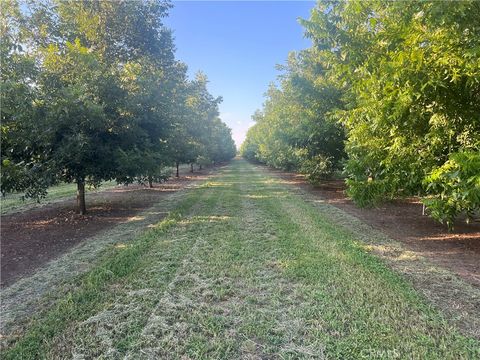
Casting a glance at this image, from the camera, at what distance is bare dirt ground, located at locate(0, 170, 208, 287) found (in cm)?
557

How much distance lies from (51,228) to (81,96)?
343 centimetres

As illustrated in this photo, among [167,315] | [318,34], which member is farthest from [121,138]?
[167,315]

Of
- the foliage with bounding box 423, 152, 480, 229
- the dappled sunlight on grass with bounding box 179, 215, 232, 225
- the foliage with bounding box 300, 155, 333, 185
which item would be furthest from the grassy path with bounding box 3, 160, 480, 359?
the foliage with bounding box 300, 155, 333, 185

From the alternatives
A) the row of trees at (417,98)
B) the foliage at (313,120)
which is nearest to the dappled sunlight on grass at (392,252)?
the row of trees at (417,98)

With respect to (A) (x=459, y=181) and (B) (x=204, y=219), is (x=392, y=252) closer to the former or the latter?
(A) (x=459, y=181)

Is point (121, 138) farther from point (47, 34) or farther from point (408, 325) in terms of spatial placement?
point (408, 325)

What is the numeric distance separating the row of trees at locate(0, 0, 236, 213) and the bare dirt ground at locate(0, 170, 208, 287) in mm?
923

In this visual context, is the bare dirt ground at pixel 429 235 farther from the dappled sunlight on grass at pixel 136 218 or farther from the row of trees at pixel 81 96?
the row of trees at pixel 81 96

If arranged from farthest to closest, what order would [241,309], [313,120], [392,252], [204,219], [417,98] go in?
[313,120], [204,219], [392,252], [417,98], [241,309]

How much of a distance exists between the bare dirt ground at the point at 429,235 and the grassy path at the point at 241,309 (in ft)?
4.11

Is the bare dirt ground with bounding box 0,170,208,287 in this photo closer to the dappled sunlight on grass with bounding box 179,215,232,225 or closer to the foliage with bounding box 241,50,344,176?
the dappled sunlight on grass with bounding box 179,215,232,225

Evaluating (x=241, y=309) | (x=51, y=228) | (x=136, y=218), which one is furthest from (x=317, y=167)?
(x=241, y=309)

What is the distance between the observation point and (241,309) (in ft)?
12.4

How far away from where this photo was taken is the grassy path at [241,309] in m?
3.03
